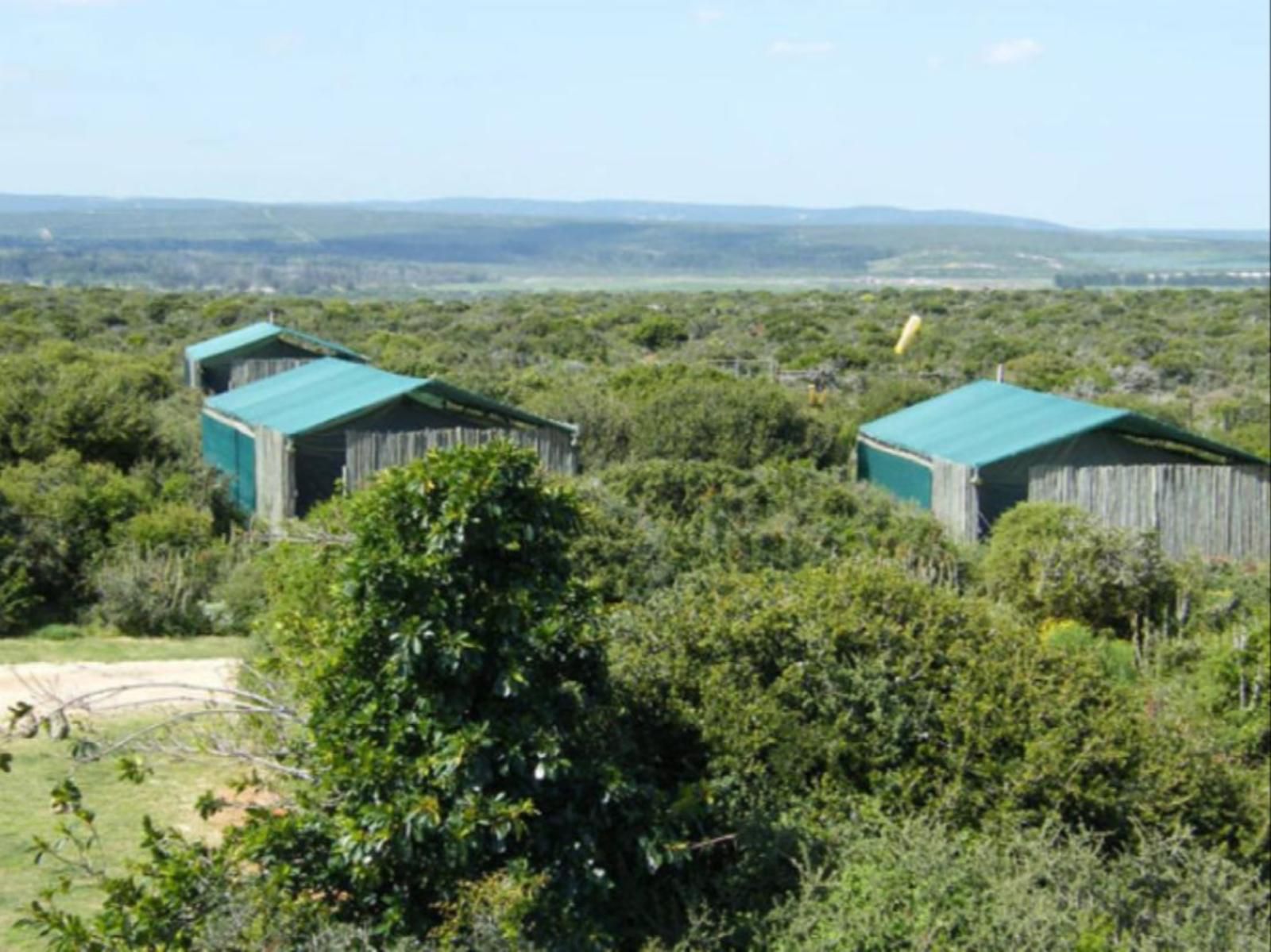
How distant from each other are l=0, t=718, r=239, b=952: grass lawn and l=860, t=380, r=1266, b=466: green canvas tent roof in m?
9.97

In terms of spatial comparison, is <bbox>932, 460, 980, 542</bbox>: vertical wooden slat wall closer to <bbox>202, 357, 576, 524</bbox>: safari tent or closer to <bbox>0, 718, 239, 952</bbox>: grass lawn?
<bbox>202, 357, 576, 524</bbox>: safari tent

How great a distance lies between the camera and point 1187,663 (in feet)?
42.5

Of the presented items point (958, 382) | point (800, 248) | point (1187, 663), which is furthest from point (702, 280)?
point (1187, 663)

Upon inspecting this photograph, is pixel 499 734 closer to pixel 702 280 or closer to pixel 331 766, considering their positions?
pixel 331 766

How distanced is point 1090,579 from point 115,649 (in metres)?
8.34

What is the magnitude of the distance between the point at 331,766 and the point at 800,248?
18495cm

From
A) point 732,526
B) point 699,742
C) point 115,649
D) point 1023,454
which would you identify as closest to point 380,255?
point 1023,454

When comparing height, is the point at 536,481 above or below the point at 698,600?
above

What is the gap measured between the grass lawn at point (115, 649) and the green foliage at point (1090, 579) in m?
6.60

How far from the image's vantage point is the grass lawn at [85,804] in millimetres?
8367

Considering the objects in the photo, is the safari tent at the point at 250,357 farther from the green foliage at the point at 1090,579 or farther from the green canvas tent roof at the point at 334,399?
the green foliage at the point at 1090,579

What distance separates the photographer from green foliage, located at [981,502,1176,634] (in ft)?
48.4

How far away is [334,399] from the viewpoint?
19719 mm

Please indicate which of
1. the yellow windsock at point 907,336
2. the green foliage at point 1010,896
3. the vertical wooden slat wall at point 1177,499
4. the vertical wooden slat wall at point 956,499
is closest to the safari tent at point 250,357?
the vertical wooden slat wall at point 956,499
